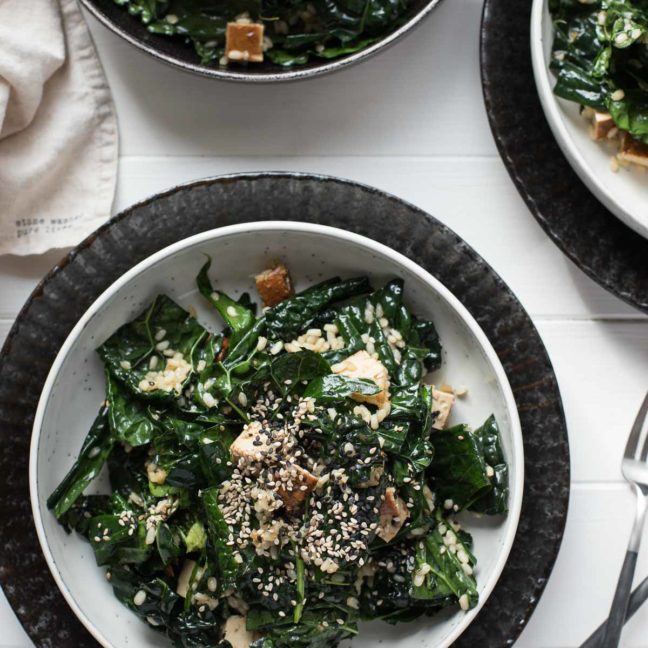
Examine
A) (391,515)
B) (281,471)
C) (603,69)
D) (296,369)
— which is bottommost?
(391,515)

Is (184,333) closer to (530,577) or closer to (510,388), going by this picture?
(510,388)

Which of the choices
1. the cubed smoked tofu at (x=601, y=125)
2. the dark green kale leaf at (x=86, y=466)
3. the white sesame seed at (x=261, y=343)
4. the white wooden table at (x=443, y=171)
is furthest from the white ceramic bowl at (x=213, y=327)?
the cubed smoked tofu at (x=601, y=125)

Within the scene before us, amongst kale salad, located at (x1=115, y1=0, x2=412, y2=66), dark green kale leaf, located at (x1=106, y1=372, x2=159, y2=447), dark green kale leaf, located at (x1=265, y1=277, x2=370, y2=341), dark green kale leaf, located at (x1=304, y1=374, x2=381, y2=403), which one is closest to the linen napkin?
kale salad, located at (x1=115, y1=0, x2=412, y2=66)

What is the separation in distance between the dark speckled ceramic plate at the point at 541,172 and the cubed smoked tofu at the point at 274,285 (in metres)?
0.62

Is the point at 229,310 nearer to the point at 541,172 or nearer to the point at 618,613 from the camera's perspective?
the point at 541,172

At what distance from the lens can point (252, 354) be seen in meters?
2.15

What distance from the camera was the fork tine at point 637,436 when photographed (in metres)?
2.31

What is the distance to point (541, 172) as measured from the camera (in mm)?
2227

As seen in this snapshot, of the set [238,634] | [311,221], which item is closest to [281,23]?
[311,221]

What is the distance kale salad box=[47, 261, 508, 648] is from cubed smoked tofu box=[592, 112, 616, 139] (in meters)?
0.64

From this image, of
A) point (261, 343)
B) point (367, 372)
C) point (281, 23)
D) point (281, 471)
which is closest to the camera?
point (281, 471)

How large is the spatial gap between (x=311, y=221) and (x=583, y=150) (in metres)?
0.71

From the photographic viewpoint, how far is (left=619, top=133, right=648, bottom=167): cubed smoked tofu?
221 centimetres

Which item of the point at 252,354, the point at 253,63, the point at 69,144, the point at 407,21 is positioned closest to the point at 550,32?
the point at 407,21
